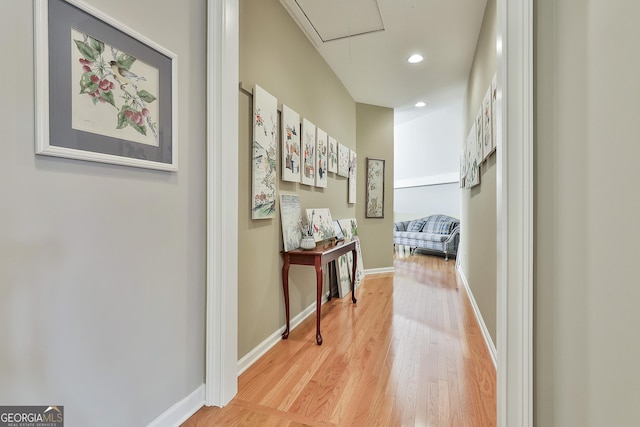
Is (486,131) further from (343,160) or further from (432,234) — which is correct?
(432,234)

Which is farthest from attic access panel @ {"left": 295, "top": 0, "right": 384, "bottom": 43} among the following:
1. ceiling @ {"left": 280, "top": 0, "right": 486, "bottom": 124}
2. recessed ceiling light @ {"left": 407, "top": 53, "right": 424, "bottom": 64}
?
recessed ceiling light @ {"left": 407, "top": 53, "right": 424, "bottom": 64}

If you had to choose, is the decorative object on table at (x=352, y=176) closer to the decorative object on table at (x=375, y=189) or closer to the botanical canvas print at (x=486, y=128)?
the decorative object on table at (x=375, y=189)

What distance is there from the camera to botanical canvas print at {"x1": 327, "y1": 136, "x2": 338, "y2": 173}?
343cm

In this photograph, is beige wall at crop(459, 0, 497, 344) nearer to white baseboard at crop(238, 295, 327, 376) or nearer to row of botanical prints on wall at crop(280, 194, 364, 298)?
row of botanical prints on wall at crop(280, 194, 364, 298)

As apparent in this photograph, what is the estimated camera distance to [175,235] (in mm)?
1377

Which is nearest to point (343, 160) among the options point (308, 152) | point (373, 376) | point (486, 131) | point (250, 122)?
point (308, 152)

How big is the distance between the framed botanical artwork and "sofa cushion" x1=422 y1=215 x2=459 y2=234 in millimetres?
6082

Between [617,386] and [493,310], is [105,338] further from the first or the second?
[493,310]

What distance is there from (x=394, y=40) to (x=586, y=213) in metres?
2.72

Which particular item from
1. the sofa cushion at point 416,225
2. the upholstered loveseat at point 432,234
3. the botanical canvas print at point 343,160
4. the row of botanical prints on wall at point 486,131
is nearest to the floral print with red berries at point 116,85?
the row of botanical prints on wall at point 486,131

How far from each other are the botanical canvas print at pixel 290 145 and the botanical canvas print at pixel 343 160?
4.00ft

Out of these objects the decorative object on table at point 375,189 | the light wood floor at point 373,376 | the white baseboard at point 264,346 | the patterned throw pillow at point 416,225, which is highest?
the decorative object on table at point 375,189

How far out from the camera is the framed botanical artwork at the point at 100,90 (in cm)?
90

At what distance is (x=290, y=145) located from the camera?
8.12 feet
